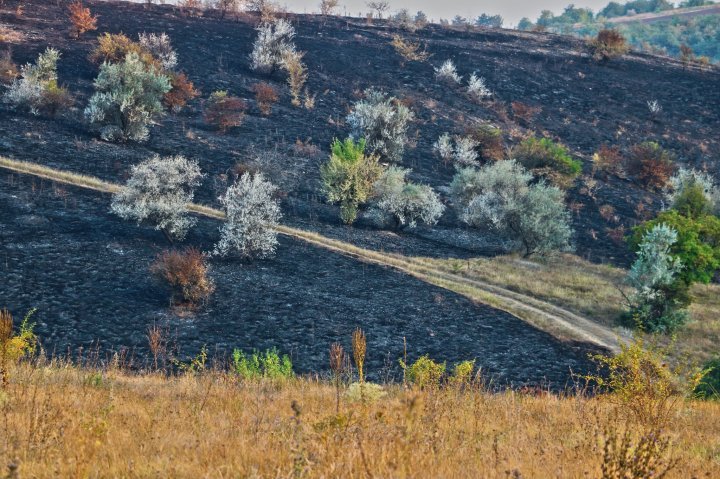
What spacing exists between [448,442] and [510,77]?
180 ft

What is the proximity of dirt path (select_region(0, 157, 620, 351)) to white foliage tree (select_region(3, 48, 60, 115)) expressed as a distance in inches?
345

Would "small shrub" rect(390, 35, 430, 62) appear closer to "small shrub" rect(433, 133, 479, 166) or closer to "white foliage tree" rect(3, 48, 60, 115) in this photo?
"small shrub" rect(433, 133, 479, 166)

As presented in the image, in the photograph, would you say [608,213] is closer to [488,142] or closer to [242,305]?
[488,142]

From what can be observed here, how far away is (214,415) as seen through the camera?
6.93m

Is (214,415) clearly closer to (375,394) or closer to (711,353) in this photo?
(375,394)

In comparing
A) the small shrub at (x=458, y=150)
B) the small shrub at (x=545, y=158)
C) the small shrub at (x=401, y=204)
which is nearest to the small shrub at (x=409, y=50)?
the small shrub at (x=458, y=150)

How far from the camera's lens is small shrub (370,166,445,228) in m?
31.7

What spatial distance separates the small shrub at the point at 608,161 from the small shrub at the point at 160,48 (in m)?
36.2

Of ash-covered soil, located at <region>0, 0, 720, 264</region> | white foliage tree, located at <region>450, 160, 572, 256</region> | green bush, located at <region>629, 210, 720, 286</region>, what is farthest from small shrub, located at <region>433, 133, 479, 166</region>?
green bush, located at <region>629, 210, 720, 286</region>

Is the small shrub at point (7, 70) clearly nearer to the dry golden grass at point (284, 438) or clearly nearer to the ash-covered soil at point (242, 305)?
the ash-covered soil at point (242, 305)

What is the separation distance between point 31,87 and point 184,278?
24.8 meters

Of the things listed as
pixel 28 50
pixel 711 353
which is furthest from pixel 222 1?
pixel 711 353

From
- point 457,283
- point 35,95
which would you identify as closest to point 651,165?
point 457,283

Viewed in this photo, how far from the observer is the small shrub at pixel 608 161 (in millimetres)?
43500
